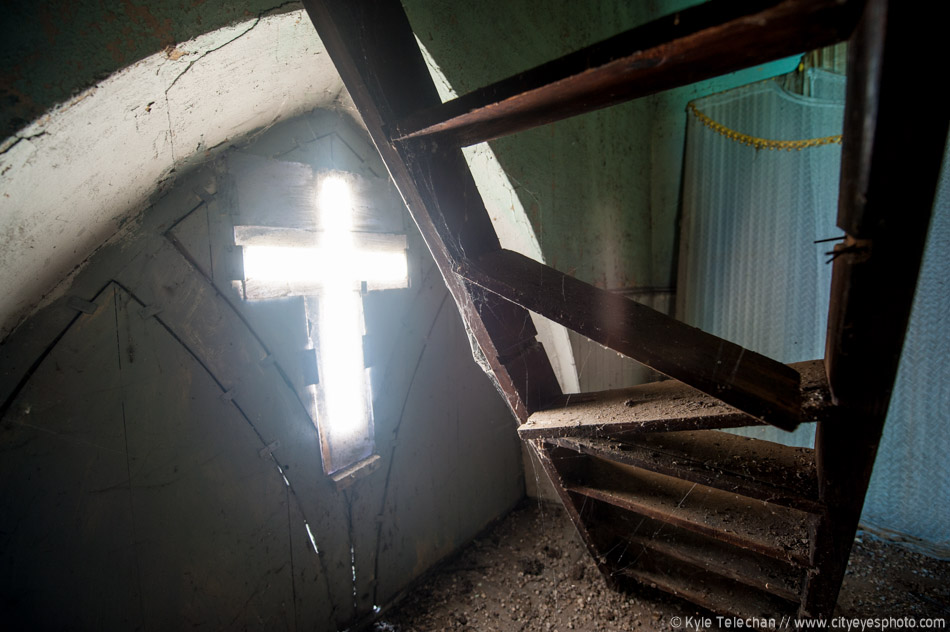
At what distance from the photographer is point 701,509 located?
1379 millimetres

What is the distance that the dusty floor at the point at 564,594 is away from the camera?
205 centimetres

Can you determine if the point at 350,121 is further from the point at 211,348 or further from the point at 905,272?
the point at 905,272

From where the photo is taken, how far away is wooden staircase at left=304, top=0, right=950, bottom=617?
1.67ft

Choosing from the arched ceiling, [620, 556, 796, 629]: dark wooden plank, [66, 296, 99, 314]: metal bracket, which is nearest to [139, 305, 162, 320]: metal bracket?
[66, 296, 99, 314]: metal bracket

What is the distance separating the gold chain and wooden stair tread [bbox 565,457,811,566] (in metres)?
2.52

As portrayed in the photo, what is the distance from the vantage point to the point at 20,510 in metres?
1.19

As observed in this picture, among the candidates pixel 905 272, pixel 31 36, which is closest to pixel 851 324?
Answer: pixel 905 272

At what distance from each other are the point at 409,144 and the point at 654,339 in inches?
28.0

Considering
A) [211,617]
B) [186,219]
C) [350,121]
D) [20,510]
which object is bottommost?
[211,617]

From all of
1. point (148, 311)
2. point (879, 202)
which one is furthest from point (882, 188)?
point (148, 311)

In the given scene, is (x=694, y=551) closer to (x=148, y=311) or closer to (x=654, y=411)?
(x=654, y=411)

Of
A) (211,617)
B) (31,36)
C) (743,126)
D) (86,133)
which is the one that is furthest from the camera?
(743,126)

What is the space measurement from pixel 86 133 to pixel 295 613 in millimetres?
2066

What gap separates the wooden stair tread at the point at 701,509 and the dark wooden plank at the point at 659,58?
4.29ft
